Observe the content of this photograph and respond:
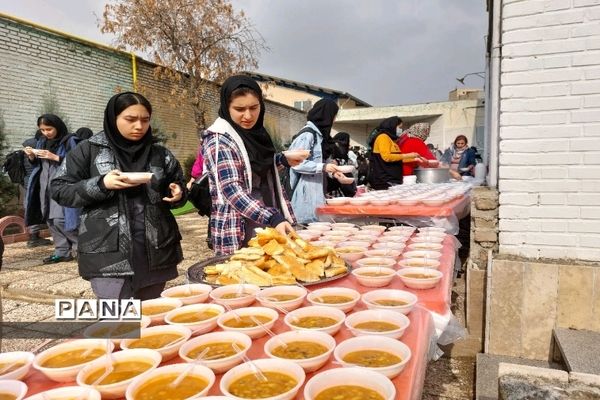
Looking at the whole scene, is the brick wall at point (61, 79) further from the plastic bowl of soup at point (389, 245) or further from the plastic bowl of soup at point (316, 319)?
the plastic bowl of soup at point (316, 319)

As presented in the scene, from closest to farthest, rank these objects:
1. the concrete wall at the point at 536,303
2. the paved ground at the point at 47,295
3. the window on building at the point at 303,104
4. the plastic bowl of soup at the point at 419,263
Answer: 1. the plastic bowl of soup at the point at 419,263
2. the concrete wall at the point at 536,303
3. the paved ground at the point at 47,295
4. the window on building at the point at 303,104

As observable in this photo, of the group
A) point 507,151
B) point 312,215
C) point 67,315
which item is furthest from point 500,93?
point 67,315

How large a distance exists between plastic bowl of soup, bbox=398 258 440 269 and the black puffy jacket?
1431mm

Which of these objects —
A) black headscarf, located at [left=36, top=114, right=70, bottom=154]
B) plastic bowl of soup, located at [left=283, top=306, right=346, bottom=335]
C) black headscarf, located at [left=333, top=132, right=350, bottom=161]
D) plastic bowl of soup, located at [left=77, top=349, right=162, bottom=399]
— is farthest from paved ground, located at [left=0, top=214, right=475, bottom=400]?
black headscarf, located at [left=333, top=132, right=350, bottom=161]

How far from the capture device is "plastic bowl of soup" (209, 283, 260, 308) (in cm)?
161

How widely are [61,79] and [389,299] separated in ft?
30.1

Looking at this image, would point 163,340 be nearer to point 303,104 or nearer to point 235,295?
point 235,295

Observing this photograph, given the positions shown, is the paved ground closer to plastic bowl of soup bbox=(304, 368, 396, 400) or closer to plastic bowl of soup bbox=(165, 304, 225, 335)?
plastic bowl of soup bbox=(165, 304, 225, 335)

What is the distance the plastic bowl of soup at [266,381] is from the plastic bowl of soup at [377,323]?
0.33 metres

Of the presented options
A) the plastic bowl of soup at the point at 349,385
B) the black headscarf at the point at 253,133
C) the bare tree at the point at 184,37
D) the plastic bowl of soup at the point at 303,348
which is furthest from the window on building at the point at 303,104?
the plastic bowl of soup at the point at 349,385

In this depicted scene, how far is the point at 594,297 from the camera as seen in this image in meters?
2.96

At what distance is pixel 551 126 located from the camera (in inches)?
118

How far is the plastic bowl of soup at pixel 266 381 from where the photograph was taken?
3.31 ft

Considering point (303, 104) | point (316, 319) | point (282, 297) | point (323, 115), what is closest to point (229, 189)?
point (282, 297)
